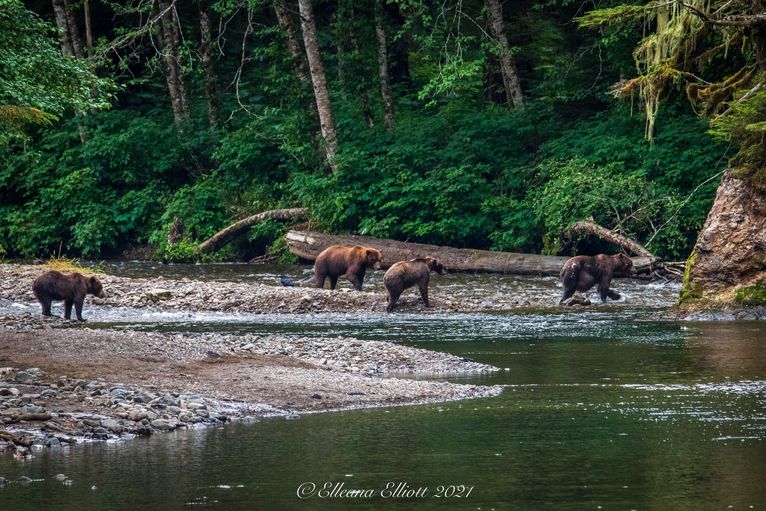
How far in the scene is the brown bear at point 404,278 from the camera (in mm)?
20500

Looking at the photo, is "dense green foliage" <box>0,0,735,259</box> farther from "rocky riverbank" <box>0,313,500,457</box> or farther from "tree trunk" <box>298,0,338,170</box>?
"rocky riverbank" <box>0,313,500,457</box>

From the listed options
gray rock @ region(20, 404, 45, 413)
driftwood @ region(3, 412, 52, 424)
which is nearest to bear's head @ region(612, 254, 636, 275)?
gray rock @ region(20, 404, 45, 413)

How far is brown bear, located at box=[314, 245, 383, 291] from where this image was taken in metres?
23.2

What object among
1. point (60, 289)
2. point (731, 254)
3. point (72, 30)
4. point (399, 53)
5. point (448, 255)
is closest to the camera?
point (731, 254)

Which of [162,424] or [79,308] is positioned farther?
[79,308]

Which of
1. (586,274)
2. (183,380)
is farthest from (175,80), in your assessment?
(183,380)

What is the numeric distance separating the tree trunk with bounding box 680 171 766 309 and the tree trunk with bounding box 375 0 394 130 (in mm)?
14647

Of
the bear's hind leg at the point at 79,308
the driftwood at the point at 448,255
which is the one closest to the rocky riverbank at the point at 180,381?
the bear's hind leg at the point at 79,308

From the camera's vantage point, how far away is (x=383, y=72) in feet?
109

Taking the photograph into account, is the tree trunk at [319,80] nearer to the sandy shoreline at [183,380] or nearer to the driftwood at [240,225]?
the driftwood at [240,225]

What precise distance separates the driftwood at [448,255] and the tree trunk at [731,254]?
4.40 meters

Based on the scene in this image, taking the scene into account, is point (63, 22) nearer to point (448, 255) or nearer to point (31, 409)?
point (448, 255)

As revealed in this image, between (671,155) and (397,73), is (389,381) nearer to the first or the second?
(671,155)

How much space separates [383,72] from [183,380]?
22.3 meters
